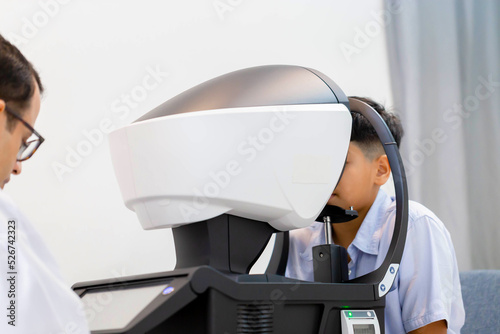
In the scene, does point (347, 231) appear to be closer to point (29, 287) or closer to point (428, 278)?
point (428, 278)

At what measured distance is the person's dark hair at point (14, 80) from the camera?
0.74 metres

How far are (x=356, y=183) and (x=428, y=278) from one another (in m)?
0.22

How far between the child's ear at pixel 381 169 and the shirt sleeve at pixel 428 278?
120mm

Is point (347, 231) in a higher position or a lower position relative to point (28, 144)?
lower

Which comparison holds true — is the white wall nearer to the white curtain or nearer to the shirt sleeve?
the white curtain

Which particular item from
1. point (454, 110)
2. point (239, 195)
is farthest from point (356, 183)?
point (454, 110)

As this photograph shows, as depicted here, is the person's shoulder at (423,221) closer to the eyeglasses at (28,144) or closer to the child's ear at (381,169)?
the child's ear at (381,169)

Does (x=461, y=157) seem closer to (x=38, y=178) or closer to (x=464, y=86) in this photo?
(x=464, y=86)

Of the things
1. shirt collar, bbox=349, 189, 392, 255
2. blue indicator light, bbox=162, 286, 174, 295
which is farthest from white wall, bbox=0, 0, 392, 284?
blue indicator light, bbox=162, 286, 174, 295

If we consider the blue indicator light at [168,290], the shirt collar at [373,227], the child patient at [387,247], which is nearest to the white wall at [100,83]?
the child patient at [387,247]

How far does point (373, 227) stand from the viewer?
114cm

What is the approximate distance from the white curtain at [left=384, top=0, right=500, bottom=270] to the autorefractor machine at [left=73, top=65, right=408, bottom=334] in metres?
1.16

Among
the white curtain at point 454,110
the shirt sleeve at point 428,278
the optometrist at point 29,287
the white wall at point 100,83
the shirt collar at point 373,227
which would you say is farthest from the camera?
the white curtain at point 454,110

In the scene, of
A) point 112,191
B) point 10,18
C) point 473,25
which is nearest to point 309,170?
point 112,191
